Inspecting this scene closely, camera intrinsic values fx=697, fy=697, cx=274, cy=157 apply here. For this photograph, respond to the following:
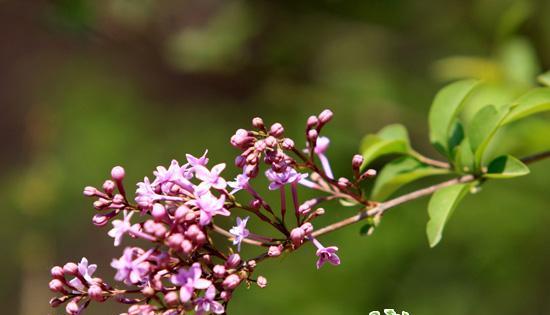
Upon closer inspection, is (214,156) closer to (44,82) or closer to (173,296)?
(44,82)

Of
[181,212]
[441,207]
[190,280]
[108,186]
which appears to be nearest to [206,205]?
[181,212]

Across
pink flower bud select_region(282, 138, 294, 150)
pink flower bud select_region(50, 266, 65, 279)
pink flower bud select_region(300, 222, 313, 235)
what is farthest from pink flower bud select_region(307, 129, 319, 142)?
pink flower bud select_region(50, 266, 65, 279)

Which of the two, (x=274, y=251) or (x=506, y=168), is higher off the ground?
(x=506, y=168)

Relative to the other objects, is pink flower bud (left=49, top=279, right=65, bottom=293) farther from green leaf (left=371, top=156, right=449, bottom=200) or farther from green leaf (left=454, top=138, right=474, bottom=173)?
green leaf (left=454, top=138, right=474, bottom=173)

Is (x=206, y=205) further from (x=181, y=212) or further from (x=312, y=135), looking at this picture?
(x=312, y=135)

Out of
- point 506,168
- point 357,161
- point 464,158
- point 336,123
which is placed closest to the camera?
point 357,161

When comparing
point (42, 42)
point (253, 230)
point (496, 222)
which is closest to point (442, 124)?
point (496, 222)

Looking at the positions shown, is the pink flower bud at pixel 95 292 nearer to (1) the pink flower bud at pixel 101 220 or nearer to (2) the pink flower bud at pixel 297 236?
(1) the pink flower bud at pixel 101 220
